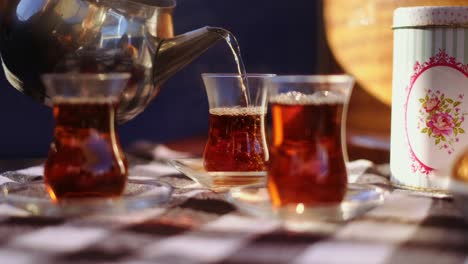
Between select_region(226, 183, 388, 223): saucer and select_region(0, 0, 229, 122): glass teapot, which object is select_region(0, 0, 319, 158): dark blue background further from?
select_region(226, 183, 388, 223): saucer

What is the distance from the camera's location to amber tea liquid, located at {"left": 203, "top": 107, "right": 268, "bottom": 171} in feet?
2.90

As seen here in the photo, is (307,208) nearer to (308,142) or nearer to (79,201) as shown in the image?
(308,142)

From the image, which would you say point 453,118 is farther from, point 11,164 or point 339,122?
point 11,164

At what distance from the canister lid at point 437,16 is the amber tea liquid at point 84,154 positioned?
38cm

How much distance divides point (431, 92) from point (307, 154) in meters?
0.24

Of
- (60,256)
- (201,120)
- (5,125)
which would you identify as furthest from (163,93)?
(60,256)

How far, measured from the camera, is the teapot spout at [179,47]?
981 millimetres

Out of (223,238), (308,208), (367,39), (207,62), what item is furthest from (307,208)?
(207,62)

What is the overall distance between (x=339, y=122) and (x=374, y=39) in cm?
57

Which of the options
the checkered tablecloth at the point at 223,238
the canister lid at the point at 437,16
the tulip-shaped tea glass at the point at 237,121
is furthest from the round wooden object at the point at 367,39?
the checkered tablecloth at the point at 223,238

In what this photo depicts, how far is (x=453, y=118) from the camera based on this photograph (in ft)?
2.77

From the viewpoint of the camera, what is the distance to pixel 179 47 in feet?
3.24

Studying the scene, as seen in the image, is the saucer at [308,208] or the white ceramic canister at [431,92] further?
the white ceramic canister at [431,92]

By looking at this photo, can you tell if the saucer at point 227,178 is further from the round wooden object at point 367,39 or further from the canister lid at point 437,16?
the round wooden object at point 367,39
